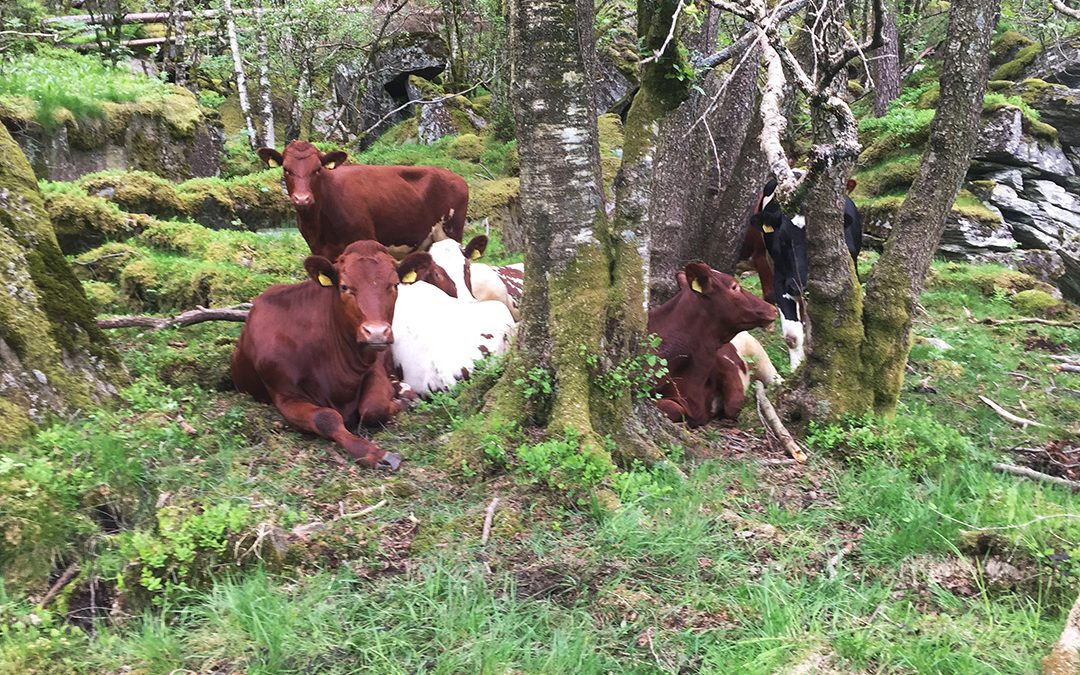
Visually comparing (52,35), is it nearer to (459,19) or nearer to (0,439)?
(459,19)

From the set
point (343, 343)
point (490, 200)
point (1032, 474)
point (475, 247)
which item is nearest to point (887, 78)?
point (490, 200)

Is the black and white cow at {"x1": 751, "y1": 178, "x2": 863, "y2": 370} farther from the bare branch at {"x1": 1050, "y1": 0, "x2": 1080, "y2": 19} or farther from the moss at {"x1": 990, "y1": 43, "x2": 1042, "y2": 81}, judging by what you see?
the moss at {"x1": 990, "y1": 43, "x2": 1042, "y2": 81}

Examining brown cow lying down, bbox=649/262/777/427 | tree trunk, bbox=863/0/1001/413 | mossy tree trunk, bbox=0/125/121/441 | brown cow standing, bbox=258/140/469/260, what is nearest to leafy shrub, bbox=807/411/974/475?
tree trunk, bbox=863/0/1001/413

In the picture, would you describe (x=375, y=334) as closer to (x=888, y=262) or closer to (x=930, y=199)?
(x=888, y=262)

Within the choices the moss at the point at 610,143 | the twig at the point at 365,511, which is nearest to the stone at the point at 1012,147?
the moss at the point at 610,143

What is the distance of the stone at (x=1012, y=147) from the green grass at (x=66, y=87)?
45.5ft

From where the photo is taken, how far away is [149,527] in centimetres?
369

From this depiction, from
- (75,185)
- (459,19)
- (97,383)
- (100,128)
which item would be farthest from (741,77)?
(459,19)

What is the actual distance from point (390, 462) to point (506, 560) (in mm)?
1241

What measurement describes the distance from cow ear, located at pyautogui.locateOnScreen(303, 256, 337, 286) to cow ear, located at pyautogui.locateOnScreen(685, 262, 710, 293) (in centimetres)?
267

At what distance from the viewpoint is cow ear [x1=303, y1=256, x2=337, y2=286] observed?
17.9ft

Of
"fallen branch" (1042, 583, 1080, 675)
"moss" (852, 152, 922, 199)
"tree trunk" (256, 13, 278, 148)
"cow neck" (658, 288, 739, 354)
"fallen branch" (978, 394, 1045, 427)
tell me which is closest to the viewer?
"fallen branch" (1042, 583, 1080, 675)

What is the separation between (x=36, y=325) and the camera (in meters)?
4.53

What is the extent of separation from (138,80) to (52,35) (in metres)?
3.84
